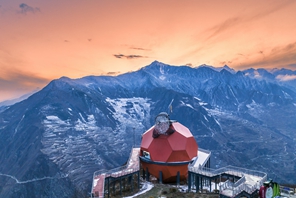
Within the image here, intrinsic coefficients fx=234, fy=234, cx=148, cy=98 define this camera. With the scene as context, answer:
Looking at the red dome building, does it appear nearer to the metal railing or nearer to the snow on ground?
the snow on ground

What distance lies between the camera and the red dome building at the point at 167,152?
48.8m

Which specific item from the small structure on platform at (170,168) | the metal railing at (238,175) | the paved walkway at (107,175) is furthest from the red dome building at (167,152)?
the metal railing at (238,175)

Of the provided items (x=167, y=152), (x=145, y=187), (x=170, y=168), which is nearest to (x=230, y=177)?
(x=170, y=168)

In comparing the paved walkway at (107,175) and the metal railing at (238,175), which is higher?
the metal railing at (238,175)

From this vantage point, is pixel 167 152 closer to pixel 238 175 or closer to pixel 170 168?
pixel 170 168

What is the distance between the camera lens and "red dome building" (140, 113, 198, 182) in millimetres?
48812

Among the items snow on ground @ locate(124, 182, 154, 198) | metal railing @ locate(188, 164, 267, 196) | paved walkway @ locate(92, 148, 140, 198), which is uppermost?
metal railing @ locate(188, 164, 267, 196)

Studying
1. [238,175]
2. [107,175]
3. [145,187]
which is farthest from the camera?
[145,187]

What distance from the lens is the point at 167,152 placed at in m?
49.8

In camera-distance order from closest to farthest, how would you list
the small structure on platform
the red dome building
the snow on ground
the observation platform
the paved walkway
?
the observation platform, the paved walkway, the small structure on platform, the snow on ground, the red dome building

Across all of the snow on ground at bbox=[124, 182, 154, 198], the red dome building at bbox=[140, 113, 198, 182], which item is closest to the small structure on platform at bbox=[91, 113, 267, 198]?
the red dome building at bbox=[140, 113, 198, 182]

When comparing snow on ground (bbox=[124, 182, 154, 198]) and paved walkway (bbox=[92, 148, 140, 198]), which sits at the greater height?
paved walkway (bbox=[92, 148, 140, 198])

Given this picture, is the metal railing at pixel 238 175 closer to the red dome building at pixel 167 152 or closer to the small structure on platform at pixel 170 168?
the small structure on platform at pixel 170 168

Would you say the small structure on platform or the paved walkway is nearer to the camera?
the paved walkway
